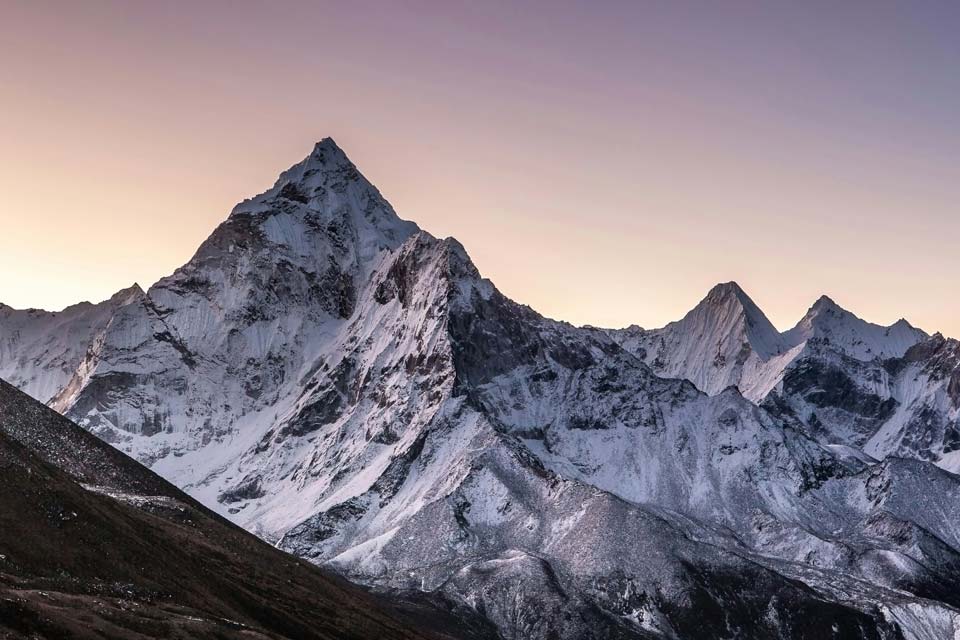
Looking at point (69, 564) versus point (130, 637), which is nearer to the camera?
point (130, 637)

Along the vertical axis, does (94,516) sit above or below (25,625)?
above

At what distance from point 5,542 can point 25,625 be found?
133 feet

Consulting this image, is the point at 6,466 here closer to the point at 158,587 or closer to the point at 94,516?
the point at 94,516

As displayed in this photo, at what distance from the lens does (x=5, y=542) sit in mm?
167375

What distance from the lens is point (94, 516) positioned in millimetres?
193125

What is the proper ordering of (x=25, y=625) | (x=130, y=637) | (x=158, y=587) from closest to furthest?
(x=25, y=625)
(x=130, y=637)
(x=158, y=587)

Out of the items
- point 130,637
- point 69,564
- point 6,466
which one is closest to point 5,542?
point 69,564

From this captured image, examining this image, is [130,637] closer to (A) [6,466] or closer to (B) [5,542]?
(B) [5,542]

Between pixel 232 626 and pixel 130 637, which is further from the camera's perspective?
pixel 232 626

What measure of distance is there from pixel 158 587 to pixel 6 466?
88.3ft

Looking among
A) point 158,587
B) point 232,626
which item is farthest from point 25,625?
point 158,587

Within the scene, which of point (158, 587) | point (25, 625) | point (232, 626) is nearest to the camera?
point (25, 625)

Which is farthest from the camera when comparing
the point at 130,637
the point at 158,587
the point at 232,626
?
the point at 158,587

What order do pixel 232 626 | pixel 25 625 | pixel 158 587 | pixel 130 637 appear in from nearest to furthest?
pixel 25 625 → pixel 130 637 → pixel 232 626 → pixel 158 587
